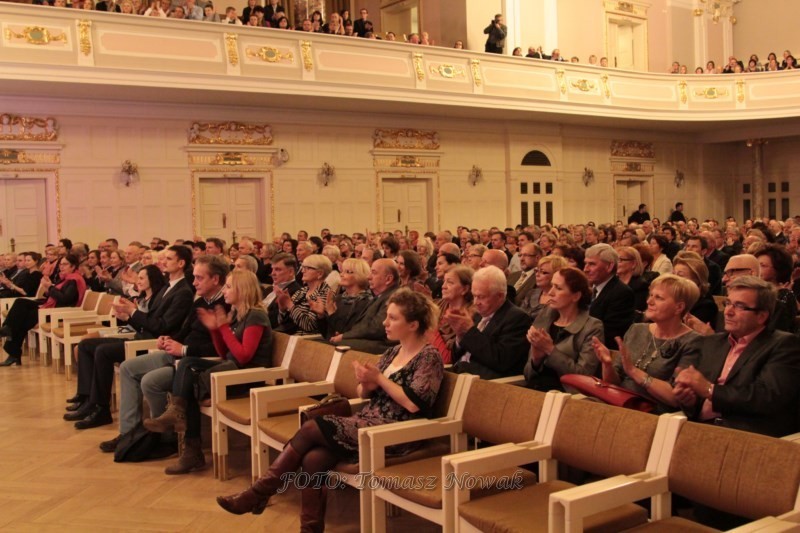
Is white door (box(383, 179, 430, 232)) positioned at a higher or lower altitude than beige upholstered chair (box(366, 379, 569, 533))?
higher

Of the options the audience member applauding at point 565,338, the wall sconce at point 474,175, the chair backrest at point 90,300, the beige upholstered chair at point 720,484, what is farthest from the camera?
the wall sconce at point 474,175

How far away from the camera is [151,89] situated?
11.6m

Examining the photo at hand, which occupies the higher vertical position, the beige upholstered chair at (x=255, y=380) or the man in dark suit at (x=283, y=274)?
the man in dark suit at (x=283, y=274)

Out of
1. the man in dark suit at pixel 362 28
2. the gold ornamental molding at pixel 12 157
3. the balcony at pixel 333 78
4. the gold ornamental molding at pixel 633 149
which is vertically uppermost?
the man in dark suit at pixel 362 28

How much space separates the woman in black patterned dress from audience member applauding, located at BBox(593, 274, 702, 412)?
0.81m

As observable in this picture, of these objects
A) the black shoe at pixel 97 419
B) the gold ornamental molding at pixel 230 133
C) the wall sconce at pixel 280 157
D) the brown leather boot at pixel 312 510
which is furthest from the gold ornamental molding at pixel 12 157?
the brown leather boot at pixel 312 510

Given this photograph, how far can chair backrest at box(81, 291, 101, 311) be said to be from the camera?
821 cm

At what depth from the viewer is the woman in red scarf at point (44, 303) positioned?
8.64m

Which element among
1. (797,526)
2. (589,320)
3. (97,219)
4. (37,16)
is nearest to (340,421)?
(589,320)

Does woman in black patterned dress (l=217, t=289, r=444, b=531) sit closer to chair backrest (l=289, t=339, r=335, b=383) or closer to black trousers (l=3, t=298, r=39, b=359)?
chair backrest (l=289, t=339, r=335, b=383)

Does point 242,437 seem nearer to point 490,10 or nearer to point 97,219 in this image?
point 97,219

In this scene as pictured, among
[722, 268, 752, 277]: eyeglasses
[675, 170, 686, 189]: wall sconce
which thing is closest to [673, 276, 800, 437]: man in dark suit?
[722, 268, 752, 277]: eyeglasses

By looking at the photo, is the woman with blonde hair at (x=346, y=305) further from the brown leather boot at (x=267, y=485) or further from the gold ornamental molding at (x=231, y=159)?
the gold ornamental molding at (x=231, y=159)

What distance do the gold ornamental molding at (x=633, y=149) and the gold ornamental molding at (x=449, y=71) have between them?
612 centimetres
